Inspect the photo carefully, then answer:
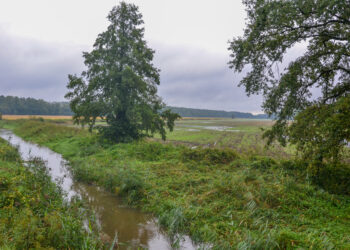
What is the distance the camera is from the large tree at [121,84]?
1800 centimetres

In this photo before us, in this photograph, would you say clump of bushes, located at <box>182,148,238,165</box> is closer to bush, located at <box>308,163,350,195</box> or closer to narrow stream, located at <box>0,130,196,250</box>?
bush, located at <box>308,163,350,195</box>

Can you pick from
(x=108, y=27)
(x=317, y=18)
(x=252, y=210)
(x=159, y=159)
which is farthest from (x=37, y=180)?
(x=108, y=27)

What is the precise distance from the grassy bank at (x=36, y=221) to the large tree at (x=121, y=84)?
34.3 feet

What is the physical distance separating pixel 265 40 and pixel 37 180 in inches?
433

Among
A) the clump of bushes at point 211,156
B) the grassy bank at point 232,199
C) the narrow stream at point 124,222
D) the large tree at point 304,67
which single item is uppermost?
the large tree at point 304,67

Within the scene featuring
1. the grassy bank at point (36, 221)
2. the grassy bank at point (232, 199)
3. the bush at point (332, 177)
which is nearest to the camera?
the grassy bank at point (36, 221)

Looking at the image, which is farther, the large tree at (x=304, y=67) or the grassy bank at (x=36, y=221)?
the large tree at (x=304, y=67)

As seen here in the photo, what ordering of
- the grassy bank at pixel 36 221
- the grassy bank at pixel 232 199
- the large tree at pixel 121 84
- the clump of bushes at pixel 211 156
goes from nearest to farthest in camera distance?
1. the grassy bank at pixel 36 221
2. the grassy bank at pixel 232 199
3. the clump of bushes at pixel 211 156
4. the large tree at pixel 121 84

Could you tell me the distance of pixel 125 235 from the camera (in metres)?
6.52

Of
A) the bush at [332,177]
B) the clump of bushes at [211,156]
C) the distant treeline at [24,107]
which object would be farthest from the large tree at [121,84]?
the distant treeline at [24,107]

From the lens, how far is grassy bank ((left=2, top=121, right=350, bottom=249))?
18.2 feet

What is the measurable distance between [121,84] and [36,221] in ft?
46.5

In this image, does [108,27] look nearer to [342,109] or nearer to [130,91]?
[130,91]

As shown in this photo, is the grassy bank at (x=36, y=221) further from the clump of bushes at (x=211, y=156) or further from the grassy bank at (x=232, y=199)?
the clump of bushes at (x=211, y=156)
